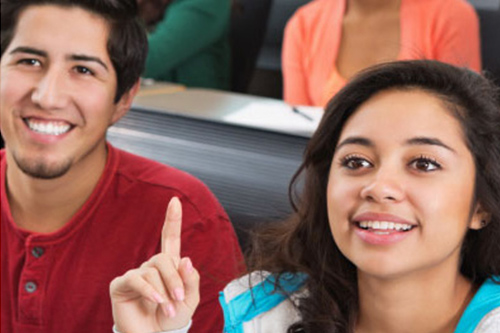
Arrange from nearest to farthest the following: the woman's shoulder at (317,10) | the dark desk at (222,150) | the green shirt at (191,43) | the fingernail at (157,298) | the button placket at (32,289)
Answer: the fingernail at (157,298) → the button placket at (32,289) → the dark desk at (222,150) → the woman's shoulder at (317,10) → the green shirt at (191,43)

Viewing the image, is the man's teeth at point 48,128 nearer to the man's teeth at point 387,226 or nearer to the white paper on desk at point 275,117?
the white paper on desk at point 275,117

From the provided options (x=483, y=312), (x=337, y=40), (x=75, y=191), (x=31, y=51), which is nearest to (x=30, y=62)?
(x=31, y=51)

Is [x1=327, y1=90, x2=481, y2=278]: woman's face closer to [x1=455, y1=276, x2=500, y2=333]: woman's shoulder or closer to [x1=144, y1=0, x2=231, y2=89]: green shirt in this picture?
[x1=455, y1=276, x2=500, y2=333]: woman's shoulder

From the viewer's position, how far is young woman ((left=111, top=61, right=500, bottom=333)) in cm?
122

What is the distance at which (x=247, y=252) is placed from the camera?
166 cm

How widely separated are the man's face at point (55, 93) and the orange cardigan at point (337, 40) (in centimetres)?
88

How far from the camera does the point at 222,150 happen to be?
2.02 m

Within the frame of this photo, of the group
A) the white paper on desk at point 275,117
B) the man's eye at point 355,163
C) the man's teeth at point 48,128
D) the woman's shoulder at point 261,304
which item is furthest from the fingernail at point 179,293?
the white paper on desk at point 275,117

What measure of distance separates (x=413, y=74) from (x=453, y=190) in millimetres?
193

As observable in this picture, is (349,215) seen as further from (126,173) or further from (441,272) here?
(126,173)

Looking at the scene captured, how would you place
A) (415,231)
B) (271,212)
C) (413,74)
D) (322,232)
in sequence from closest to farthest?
(415,231) → (413,74) → (322,232) → (271,212)

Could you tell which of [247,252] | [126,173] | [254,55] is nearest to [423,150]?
[247,252]

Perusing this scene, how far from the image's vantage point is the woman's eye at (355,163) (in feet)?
4.18

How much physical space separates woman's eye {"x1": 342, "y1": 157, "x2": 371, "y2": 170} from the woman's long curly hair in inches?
3.6
